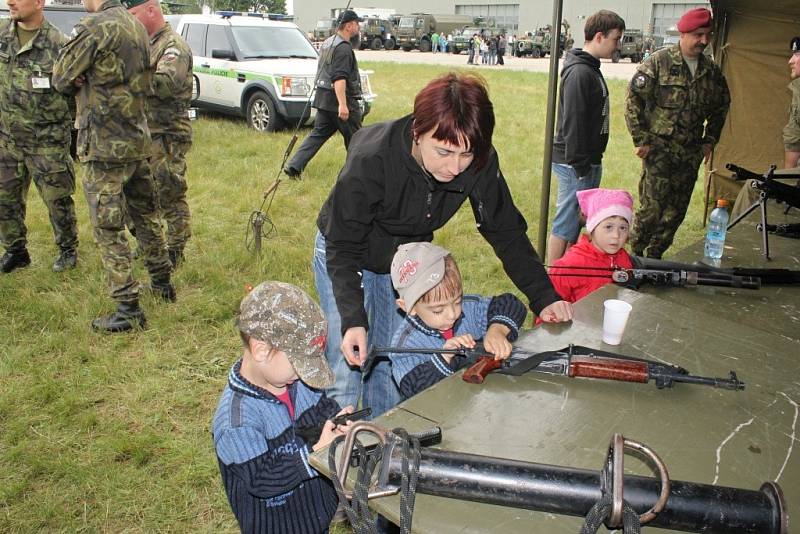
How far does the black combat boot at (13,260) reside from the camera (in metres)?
4.98

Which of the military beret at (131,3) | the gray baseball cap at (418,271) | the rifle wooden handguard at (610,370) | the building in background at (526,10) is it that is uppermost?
the building in background at (526,10)

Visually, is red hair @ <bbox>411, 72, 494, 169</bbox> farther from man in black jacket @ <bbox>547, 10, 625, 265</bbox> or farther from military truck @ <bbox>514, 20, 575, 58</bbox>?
military truck @ <bbox>514, 20, 575, 58</bbox>

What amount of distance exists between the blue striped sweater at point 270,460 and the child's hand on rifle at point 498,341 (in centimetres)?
52

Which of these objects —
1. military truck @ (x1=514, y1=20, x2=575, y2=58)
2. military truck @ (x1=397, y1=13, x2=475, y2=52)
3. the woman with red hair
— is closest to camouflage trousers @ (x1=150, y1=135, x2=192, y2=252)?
the woman with red hair

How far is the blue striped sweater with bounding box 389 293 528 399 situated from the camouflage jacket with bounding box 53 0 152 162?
255 centimetres

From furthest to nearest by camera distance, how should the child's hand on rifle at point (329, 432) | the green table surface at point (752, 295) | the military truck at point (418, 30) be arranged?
the military truck at point (418, 30) → the green table surface at point (752, 295) → the child's hand on rifle at point (329, 432)

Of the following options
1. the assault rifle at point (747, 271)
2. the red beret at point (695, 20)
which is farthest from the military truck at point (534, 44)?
the assault rifle at point (747, 271)

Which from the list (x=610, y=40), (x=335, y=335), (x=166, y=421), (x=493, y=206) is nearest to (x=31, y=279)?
(x=166, y=421)

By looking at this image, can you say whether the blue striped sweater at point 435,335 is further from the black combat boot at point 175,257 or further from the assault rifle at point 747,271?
the black combat boot at point 175,257

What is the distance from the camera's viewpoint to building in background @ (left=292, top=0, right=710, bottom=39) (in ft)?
127

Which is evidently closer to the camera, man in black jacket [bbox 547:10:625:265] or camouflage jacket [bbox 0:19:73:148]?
man in black jacket [bbox 547:10:625:265]

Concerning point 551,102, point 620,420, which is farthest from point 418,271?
point 551,102

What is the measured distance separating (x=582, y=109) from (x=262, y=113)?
680 centimetres

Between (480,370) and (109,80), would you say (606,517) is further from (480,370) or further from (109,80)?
(109,80)
